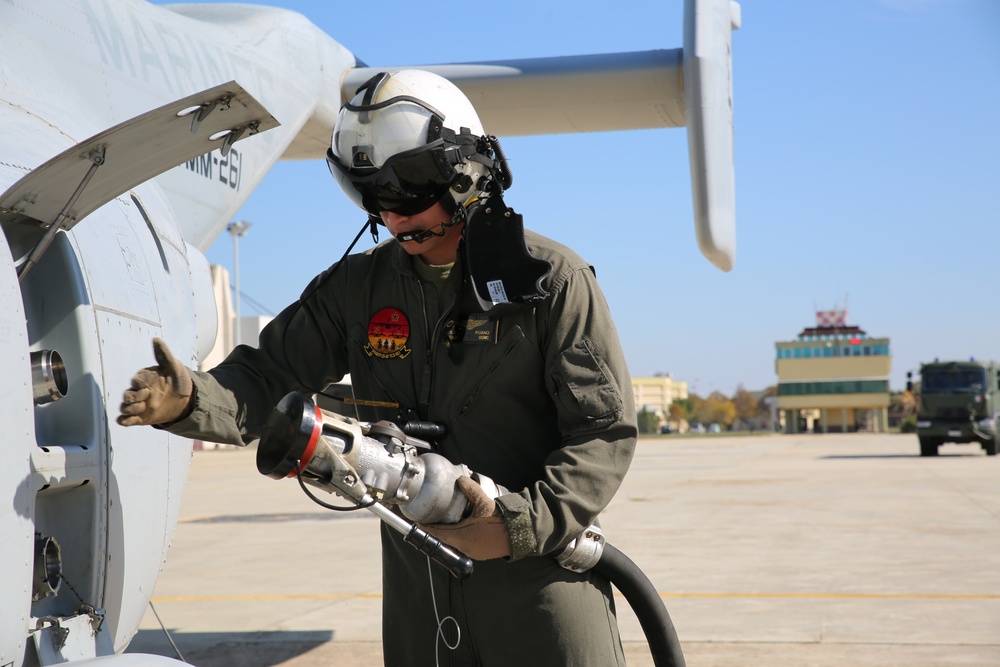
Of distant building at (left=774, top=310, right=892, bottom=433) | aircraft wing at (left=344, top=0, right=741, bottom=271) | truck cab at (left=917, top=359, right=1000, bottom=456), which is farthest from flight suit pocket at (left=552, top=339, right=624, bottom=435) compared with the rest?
distant building at (left=774, top=310, right=892, bottom=433)

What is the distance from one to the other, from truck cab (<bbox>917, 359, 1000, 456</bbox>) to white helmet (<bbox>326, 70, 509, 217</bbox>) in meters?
25.5

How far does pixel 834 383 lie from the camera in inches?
3570

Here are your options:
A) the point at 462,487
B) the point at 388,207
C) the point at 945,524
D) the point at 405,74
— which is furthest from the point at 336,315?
the point at 945,524

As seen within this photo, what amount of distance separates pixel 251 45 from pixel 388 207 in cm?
361

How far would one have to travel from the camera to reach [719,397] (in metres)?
165

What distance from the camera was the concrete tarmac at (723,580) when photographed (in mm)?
5773

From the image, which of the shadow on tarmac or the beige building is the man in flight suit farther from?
the beige building

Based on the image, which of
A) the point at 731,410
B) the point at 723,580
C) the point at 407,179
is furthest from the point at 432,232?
the point at 731,410

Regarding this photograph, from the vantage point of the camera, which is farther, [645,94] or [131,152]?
[645,94]

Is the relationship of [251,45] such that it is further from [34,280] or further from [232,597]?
[232,597]

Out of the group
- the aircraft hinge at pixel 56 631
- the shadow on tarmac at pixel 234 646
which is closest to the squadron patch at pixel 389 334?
the aircraft hinge at pixel 56 631

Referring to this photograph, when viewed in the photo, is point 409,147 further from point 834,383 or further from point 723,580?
point 834,383

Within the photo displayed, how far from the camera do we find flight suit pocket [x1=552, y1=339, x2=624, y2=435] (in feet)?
8.33

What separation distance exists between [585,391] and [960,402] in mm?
25645
